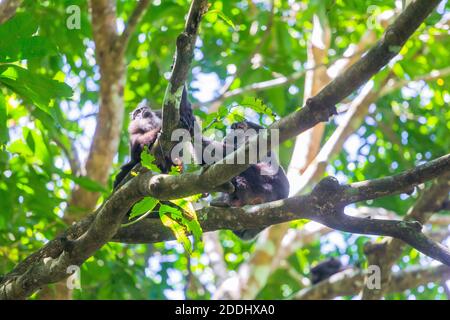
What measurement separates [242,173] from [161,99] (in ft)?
11.6

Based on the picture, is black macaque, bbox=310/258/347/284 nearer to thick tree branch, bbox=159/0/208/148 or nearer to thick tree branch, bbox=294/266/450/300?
thick tree branch, bbox=294/266/450/300

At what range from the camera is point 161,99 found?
366 inches

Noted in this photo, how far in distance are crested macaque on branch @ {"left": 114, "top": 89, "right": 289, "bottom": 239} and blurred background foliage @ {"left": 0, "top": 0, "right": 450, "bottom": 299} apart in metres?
0.58

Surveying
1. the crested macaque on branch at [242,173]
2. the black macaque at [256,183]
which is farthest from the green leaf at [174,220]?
Answer: the black macaque at [256,183]

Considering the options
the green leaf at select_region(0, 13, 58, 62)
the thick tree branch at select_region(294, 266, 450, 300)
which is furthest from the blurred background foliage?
the thick tree branch at select_region(294, 266, 450, 300)

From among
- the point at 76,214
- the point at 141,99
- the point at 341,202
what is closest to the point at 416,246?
the point at 341,202

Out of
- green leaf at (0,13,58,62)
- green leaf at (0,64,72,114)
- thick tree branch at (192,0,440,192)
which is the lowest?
thick tree branch at (192,0,440,192)

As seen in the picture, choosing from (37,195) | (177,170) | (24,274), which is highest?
(37,195)

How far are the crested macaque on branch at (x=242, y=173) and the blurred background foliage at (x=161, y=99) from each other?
575 mm

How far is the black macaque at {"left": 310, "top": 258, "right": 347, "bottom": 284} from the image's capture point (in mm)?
10250

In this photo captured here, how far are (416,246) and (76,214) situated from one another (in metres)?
4.37

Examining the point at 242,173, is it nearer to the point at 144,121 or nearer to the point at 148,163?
the point at 144,121
